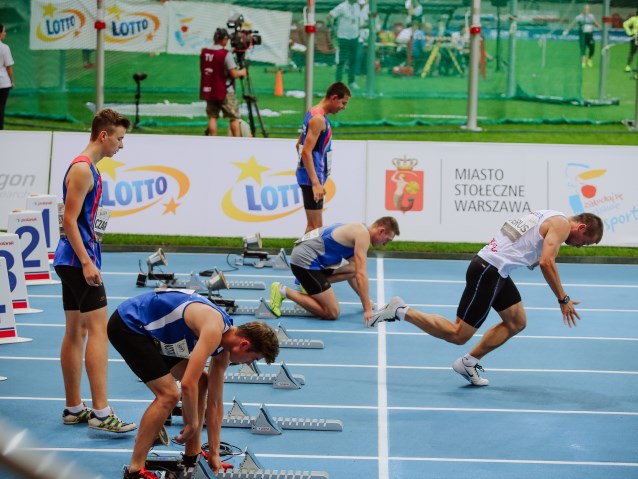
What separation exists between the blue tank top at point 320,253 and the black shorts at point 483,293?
2273 millimetres

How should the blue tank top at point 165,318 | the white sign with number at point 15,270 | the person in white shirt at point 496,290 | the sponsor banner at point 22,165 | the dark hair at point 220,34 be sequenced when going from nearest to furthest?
the blue tank top at point 165,318 → the person in white shirt at point 496,290 → the white sign with number at point 15,270 → the sponsor banner at point 22,165 → the dark hair at point 220,34

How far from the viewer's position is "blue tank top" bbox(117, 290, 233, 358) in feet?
17.4

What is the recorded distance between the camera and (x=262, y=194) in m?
14.1

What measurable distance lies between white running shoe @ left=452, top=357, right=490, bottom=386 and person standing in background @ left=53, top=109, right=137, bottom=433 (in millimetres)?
2836

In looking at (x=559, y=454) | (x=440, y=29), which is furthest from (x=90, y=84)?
(x=559, y=454)

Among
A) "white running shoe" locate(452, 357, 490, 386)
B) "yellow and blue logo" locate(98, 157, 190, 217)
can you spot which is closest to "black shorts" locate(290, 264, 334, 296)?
"white running shoe" locate(452, 357, 490, 386)

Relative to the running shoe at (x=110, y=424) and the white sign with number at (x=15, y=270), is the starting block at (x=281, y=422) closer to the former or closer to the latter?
the running shoe at (x=110, y=424)

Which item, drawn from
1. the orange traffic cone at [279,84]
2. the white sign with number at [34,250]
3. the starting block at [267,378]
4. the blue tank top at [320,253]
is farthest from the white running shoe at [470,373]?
the orange traffic cone at [279,84]

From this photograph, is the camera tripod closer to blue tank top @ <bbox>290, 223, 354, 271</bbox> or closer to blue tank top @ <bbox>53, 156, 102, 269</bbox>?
blue tank top @ <bbox>290, 223, 354, 271</bbox>

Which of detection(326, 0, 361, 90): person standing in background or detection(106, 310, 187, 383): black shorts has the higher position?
detection(326, 0, 361, 90): person standing in background

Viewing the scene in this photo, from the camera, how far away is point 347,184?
1416cm

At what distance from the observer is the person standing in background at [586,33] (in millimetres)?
20156

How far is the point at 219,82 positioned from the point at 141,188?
4244 millimetres

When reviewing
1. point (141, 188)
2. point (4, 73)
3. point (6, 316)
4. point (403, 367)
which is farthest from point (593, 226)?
point (4, 73)
